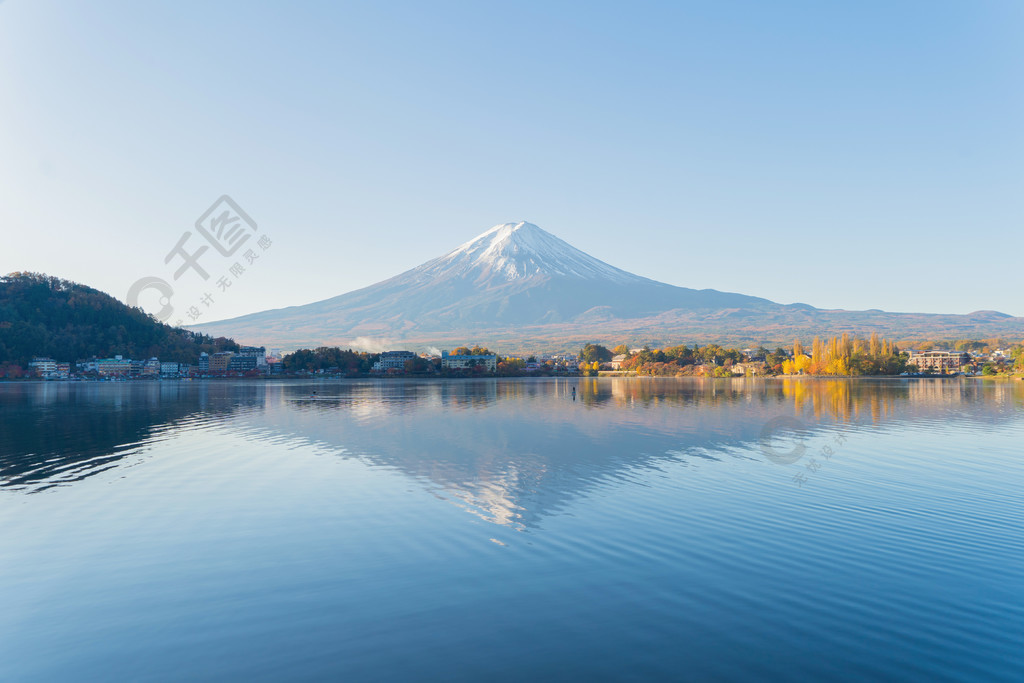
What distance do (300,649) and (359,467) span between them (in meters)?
13.4

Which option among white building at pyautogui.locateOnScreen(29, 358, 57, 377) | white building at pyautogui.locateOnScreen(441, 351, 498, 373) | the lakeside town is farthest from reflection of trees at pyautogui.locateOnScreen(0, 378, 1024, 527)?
white building at pyautogui.locateOnScreen(441, 351, 498, 373)

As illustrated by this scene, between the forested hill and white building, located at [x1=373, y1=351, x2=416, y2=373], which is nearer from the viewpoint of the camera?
the forested hill

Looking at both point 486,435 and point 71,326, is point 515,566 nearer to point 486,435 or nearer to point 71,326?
point 486,435

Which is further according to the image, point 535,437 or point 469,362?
point 469,362

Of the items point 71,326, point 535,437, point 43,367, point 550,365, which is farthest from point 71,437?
point 550,365

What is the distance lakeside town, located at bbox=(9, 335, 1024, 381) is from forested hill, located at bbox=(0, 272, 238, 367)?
258cm

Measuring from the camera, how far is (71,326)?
149875 millimetres

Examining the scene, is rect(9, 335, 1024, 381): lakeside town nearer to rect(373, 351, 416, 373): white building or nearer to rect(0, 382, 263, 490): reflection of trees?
rect(373, 351, 416, 373): white building

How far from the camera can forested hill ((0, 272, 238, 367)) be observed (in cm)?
13525

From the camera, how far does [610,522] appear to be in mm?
12852

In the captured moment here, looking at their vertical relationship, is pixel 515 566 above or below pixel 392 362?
below

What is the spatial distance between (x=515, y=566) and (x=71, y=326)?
584ft

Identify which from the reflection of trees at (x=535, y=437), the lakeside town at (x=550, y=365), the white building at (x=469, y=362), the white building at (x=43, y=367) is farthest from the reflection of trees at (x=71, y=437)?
the white building at (x=469, y=362)

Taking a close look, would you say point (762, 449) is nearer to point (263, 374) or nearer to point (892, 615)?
point (892, 615)
